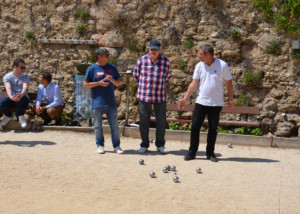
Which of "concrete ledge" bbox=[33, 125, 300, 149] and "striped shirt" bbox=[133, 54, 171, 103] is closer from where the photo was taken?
"striped shirt" bbox=[133, 54, 171, 103]

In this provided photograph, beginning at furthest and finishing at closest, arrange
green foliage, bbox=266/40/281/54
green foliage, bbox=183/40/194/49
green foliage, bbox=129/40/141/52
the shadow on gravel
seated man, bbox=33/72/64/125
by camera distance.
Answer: green foliage, bbox=129/40/141/52
green foliage, bbox=183/40/194/49
green foliage, bbox=266/40/281/54
seated man, bbox=33/72/64/125
the shadow on gravel

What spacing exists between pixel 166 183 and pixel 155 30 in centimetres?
468

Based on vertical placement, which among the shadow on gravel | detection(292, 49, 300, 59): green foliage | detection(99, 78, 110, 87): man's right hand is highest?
detection(292, 49, 300, 59): green foliage

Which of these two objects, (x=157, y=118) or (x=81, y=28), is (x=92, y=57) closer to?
(x=81, y=28)

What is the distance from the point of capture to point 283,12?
733cm

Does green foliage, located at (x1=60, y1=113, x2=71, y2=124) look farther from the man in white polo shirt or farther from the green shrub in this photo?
the man in white polo shirt

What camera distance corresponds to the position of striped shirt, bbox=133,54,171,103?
5.57 m

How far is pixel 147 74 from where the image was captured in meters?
5.59

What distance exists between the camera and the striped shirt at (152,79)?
5.57 meters

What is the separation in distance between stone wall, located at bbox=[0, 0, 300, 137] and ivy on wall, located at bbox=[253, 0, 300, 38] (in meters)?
0.17

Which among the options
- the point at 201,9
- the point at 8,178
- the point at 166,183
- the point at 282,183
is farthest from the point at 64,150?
the point at 201,9

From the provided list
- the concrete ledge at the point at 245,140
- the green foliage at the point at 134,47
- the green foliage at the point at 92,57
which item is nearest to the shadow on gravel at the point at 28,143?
the green foliage at the point at 92,57

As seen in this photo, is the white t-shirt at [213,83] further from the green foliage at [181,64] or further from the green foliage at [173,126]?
the green foliage at [181,64]

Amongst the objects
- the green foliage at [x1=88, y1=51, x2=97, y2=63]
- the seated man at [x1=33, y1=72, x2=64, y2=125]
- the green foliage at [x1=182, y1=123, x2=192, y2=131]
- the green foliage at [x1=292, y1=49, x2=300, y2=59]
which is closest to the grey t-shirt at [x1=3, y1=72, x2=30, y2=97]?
the seated man at [x1=33, y1=72, x2=64, y2=125]
